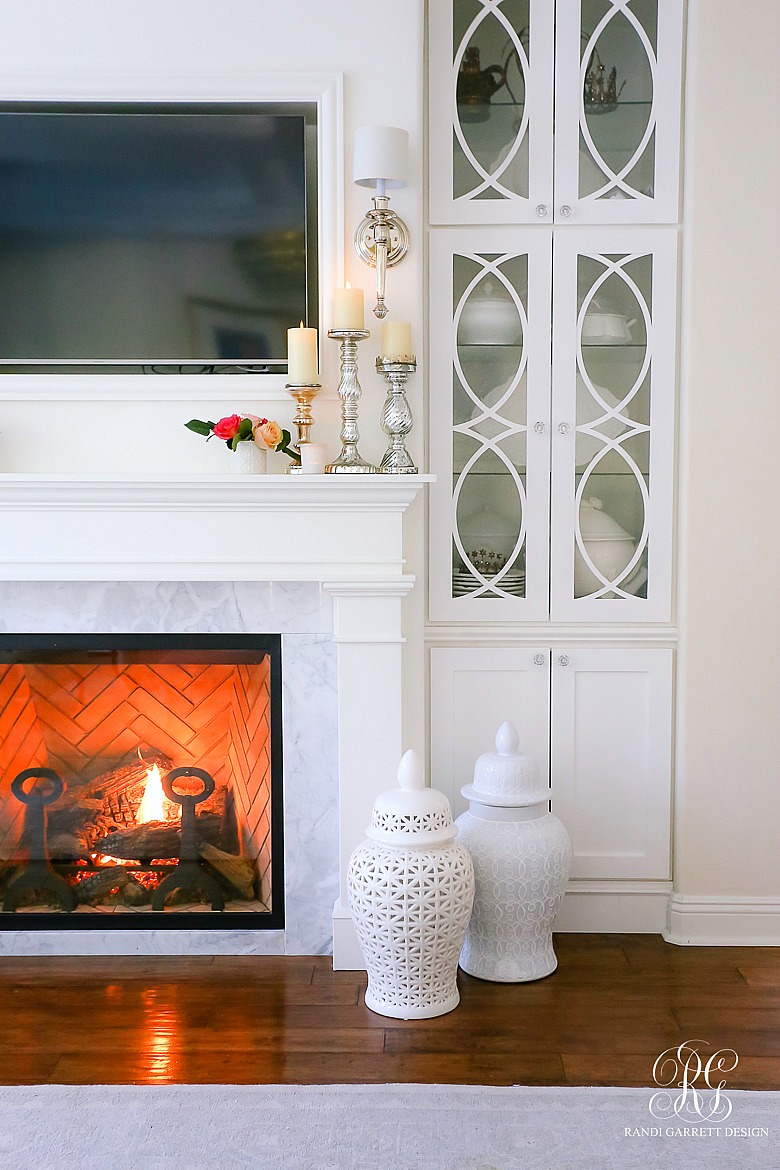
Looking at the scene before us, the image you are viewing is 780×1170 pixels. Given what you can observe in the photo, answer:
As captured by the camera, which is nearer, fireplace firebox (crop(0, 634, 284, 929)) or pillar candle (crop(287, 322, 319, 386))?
pillar candle (crop(287, 322, 319, 386))

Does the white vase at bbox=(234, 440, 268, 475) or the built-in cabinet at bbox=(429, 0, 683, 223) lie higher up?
the built-in cabinet at bbox=(429, 0, 683, 223)

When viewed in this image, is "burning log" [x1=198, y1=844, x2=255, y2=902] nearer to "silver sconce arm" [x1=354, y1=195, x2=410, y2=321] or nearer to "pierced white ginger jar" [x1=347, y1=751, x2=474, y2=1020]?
"pierced white ginger jar" [x1=347, y1=751, x2=474, y2=1020]

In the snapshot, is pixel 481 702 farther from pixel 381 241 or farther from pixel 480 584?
pixel 381 241

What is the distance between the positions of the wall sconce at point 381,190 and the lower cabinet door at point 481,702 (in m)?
0.96

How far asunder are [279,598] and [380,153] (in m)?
1.12

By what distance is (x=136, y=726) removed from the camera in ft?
9.00

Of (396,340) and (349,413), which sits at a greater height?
(396,340)

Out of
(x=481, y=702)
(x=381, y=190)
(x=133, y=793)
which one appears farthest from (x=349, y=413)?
(x=133, y=793)

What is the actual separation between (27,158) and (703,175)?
1742 millimetres

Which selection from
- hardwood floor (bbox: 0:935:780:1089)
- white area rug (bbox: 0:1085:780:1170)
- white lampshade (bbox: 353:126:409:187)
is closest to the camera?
white area rug (bbox: 0:1085:780:1170)

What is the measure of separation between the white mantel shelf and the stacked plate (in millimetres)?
332

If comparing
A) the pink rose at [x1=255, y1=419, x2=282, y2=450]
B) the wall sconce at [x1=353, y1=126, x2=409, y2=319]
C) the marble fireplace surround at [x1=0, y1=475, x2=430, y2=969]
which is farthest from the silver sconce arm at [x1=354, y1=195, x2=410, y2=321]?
the marble fireplace surround at [x1=0, y1=475, x2=430, y2=969]

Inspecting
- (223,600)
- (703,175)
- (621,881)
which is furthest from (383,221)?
(621,881)

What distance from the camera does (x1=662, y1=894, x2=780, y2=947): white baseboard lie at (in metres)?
2.75
